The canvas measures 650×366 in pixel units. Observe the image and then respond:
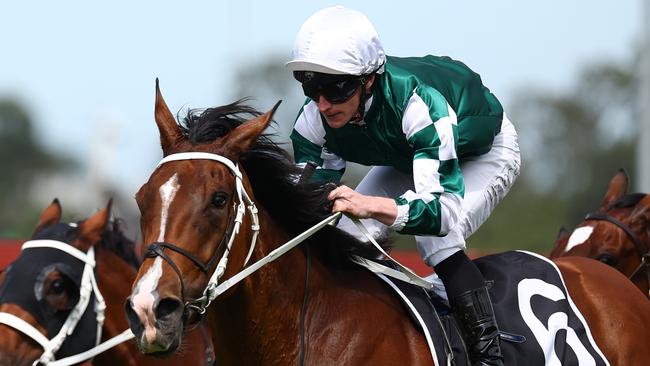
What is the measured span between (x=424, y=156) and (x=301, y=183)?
0.48 metres

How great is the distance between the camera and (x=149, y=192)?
3.76 m

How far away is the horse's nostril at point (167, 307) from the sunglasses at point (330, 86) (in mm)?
1110

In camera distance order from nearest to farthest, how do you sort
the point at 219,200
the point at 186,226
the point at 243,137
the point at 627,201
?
the point at 186,226 < the point at 219,200 < the point at 243,137 < the point at 627,201

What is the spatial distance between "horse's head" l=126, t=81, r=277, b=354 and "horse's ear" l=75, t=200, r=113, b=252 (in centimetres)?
183

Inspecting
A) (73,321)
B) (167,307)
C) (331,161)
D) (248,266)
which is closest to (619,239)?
(331,161)

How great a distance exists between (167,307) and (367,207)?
0.91 metres

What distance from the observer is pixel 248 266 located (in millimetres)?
3992

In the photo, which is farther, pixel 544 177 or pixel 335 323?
pixel 544 177

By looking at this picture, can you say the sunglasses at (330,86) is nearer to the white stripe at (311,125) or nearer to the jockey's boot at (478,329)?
the white stripe at (311,125)

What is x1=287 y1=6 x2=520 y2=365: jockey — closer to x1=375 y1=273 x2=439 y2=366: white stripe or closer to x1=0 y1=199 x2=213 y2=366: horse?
x1=375 y1=273 x2=439 y2=366: white stripe

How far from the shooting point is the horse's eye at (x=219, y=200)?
3793 mm

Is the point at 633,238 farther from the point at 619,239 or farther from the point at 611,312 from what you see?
the point at 611,312

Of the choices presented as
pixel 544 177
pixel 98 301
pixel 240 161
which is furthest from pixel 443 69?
pixel 544 177

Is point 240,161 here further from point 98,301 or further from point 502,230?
point 502,230
